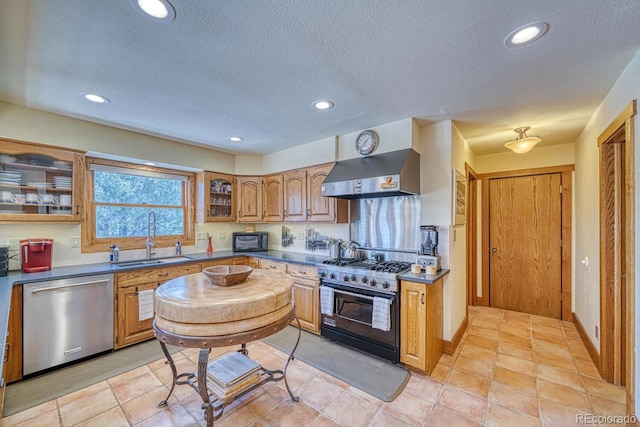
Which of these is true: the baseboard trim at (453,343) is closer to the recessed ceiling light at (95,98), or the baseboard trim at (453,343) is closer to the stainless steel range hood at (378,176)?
the stainless steel range hood at (378,176)

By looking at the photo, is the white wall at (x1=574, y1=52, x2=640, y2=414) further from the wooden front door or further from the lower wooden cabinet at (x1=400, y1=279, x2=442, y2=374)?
the lower wooden cabinet at (x1=400, y1=279, x2=442, y2=374)

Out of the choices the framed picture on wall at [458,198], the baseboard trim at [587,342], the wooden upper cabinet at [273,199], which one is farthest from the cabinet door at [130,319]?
the baseboard trim at [587,342]

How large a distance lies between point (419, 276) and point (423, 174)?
1.22 m

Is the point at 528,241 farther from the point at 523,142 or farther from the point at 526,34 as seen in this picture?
the point at 526,34

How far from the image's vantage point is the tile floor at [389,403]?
1907 millimetres

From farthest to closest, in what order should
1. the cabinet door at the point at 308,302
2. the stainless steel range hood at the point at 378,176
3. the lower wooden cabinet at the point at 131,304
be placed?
1. the cabinet door at the point at 308,302
2. the lower wooden cabinet at the point at 131,304
3. the stainless steel range hood at the point at 378,176

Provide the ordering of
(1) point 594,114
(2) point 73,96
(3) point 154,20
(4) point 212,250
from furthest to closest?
(4) point 212,250 < (1) point 594,114 < (2) point 73,96 < (3) point 154,20

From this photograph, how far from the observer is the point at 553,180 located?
3.92m

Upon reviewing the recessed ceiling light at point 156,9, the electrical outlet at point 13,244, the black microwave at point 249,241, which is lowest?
the black microwave at point 249,241

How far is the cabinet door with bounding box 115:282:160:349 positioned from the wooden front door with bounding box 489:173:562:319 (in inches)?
200

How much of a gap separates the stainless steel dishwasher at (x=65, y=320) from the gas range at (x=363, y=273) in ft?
7.63

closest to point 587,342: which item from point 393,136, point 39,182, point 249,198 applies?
point 393,136

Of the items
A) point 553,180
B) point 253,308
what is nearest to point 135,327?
point 253,308

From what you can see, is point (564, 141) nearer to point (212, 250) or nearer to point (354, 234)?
point (354, 234)
